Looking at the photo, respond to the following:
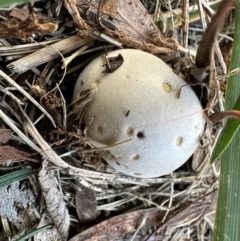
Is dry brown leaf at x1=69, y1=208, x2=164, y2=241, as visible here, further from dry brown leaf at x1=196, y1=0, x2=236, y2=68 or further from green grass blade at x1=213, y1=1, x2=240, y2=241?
dry brown leaf at x1=196, y1=0, x2=236, y2=68

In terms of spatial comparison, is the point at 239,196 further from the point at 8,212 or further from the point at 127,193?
the point at 8,212

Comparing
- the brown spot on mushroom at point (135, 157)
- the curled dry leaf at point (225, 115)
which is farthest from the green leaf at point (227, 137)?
the brown spot on mushroom at point (135, 157)

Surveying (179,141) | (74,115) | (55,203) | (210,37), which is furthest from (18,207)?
(210,37)

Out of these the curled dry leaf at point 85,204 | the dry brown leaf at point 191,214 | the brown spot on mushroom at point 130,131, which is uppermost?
the brown spot on mushroom at point 130,131

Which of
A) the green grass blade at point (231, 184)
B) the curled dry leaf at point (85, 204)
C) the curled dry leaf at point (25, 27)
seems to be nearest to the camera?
the curled dry leaf at point (25, 27)

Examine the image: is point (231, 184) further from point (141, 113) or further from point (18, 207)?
point (18, 207)

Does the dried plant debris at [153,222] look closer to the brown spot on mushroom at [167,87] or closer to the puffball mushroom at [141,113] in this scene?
the puffball mushroom at [141,113]

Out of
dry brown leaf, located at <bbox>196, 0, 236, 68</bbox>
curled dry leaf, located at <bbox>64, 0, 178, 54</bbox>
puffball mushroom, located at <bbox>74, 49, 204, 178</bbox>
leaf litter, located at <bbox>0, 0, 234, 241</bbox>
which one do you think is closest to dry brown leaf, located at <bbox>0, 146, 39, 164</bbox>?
leaf litter, located at <bbox>0, 0, 234, 241</bbox>

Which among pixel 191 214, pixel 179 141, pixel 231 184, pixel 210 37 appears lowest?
pixel 191 214
